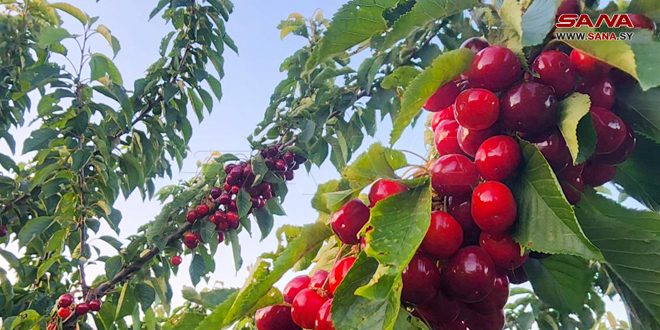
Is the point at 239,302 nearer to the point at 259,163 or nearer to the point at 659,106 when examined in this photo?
the point at 659,106

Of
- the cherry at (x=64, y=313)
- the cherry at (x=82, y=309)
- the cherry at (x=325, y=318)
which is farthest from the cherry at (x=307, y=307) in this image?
the cherry at (x=64, y=313)

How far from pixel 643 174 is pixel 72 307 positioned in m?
2.53

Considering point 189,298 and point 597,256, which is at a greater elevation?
point 189,298

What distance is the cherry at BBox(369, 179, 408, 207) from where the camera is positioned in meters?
0.67

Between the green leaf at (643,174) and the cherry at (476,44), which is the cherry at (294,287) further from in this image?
the green leaf at (643,174)

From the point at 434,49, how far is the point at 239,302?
1.46 metres

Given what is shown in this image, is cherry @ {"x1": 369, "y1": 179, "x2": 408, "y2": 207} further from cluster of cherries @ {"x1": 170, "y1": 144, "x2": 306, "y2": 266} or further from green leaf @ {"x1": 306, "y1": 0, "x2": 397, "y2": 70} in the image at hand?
cluster of cherries @ {"x1": 170, "y1": 144, "x2": 306, "y2": 266}

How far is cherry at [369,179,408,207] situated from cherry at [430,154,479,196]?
1.7 inches

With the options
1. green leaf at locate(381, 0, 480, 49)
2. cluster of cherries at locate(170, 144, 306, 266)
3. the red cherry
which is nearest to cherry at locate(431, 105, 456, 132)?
green leaf at locate(381, 0, 480, 49)

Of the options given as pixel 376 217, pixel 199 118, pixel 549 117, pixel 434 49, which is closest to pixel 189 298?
pixel 376 217

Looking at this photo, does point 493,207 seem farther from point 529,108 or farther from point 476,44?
point 476,44

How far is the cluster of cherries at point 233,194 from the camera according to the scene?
113 inches

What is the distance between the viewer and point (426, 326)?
2.00 feet

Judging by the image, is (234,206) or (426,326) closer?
(426,326)
